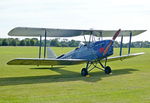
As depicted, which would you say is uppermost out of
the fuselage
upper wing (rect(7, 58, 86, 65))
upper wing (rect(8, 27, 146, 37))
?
upper wing (rect(8, 27, 146, 37))

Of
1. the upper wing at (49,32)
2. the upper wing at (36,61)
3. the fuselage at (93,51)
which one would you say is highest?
the upper wing at (49,32)

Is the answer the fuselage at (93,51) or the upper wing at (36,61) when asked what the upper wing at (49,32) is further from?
the upper wing at (36,61)

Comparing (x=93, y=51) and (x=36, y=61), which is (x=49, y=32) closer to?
(x=36, y=61)

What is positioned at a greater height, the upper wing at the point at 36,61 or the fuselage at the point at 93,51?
the fuselage at the point at 93,51

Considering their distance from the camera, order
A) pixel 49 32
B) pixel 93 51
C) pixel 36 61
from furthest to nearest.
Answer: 1. pixel 49 32
2. pixel 93 51
3. pixel 36 61

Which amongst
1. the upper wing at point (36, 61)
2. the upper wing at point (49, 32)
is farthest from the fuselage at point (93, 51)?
the upper wing at point (49, 32)

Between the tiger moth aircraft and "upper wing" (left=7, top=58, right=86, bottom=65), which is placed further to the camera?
the tiger moth aircraft

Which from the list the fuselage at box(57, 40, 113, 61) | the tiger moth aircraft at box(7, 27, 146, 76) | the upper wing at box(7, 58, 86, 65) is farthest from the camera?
the fuselage at box(57, 40, 113, 61)

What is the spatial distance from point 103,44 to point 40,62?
3.30m

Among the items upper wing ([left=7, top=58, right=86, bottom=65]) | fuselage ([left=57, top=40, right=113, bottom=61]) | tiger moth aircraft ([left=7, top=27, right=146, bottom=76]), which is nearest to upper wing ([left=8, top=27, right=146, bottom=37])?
tiger moth aircraft ([left=7, top=27, right=146, bottom=76])

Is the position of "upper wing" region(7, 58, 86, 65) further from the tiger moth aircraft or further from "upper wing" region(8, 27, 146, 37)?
"upper wing" region(8, 27, 146, 37)

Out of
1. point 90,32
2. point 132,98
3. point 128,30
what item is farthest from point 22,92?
point 128,30

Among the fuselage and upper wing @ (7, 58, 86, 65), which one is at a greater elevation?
the fuselage

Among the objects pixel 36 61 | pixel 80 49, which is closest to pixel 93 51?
pixel 80 49
